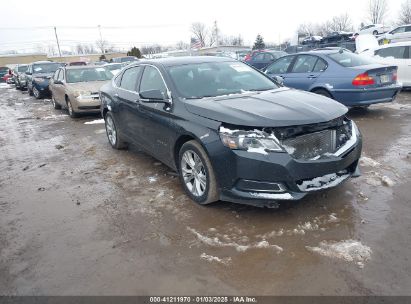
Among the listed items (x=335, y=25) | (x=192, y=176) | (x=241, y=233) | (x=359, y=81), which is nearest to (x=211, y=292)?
(x=241, y=233)

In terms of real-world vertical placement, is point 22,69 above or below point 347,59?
above

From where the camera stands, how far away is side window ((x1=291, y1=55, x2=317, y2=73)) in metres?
8.53

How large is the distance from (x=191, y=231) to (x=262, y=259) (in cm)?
84

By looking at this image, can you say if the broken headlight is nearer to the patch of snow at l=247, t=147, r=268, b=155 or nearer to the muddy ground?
the patch of snow at l=247, t=147, r=268, b=155

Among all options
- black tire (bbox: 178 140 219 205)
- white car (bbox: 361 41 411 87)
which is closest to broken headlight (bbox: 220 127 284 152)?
black tire (bbox: 178 140 219 205)

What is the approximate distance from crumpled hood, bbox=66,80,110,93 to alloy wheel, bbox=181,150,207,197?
7118 millimetres

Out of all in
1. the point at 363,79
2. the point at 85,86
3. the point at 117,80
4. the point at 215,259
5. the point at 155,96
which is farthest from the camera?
the point at 85,86

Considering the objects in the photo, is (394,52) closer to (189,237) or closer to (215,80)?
(215,80)

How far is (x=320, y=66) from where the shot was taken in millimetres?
8328

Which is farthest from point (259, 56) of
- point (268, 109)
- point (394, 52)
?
point (268, 109)

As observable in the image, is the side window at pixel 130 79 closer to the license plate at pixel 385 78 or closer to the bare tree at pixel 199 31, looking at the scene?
the license plate at pixel 385 78

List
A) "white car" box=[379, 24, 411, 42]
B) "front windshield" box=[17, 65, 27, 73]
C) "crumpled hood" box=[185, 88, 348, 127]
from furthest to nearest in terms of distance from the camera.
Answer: "front windshield" box=[17, 65, 27, 73] < "white car" box=[379, 24, 411, 42] < "crumpled hood" box=[185, 88, 348, 127]

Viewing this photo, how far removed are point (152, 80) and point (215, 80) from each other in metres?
0.92

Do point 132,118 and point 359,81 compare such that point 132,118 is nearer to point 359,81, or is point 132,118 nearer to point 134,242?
point 134,242
